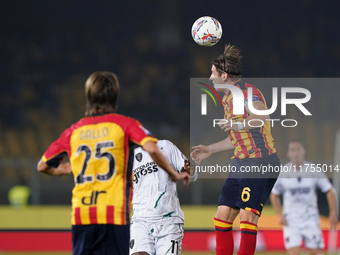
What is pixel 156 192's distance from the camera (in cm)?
438

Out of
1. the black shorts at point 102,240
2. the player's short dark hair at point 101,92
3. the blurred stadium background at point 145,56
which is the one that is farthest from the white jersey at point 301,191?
the blurred stadium background at point 145,56

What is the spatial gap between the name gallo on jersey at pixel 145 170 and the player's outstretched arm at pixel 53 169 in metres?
1.22

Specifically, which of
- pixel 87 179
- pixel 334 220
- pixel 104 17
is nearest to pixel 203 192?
pixel 334 220

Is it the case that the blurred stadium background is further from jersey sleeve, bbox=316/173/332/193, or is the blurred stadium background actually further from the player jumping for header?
the player jumping for header

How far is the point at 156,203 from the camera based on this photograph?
4340 millimetres

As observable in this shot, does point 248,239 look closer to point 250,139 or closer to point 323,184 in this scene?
point 250,139

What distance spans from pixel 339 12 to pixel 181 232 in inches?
463

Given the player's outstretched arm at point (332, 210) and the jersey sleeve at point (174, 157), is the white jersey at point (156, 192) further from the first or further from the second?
the player's outstretched arm at point (332, 210)

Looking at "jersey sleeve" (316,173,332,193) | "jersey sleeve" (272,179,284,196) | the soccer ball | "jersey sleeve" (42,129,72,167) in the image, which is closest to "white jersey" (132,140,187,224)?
"jersey sleeve" (42,129,72,167)

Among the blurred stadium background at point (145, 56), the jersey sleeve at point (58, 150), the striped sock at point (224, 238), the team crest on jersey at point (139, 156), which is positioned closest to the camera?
the jersey sleeve at point (58, 150)

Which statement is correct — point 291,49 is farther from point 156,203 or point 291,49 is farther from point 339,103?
point 156,203

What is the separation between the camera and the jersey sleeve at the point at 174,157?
4324mm

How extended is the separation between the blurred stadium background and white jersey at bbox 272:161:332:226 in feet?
15.0

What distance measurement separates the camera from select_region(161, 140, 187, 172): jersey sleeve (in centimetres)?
432
